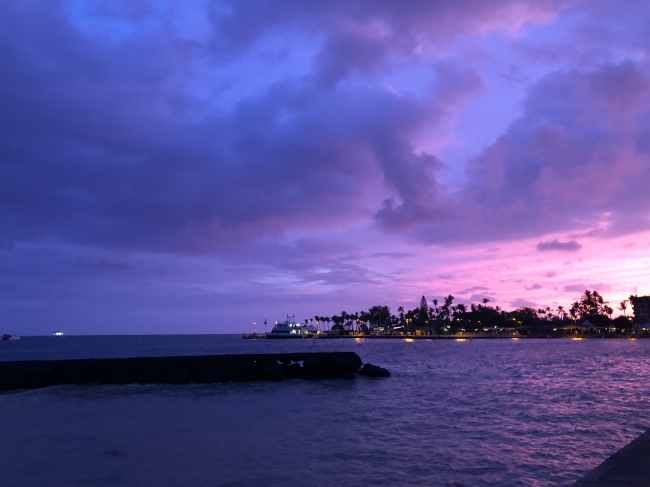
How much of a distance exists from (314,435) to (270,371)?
22180 millimetres

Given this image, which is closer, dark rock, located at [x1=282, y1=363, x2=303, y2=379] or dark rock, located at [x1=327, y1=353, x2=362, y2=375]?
dark rock, located at [x1=327, y1=353, x2=362, y2=375]

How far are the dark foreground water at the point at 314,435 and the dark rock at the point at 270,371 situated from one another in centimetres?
658

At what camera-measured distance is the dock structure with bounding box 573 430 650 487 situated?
7047 millimetres

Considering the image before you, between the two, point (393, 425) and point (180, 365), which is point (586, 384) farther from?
point (180, 365)

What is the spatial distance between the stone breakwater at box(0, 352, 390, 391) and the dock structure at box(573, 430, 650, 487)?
107 ft

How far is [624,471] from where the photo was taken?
7719 mm

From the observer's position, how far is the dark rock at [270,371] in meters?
39.6

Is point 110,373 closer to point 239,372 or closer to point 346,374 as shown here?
point 239,372

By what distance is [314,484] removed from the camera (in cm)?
1198

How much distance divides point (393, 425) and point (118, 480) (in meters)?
11.0

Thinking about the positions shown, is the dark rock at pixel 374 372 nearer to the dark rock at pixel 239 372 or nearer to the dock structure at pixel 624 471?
the dark rock at pixel 239 372

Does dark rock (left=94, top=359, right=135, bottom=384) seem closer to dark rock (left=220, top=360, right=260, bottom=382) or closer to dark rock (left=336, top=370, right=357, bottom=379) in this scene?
dark rock (left=220, top=360, right=260, bottom=382)

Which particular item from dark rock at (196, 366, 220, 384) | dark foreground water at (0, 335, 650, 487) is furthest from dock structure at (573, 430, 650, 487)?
dark rock at (196, 366, 220, 384)

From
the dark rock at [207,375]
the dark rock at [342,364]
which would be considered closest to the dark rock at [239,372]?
the dark rock at [207,375]
